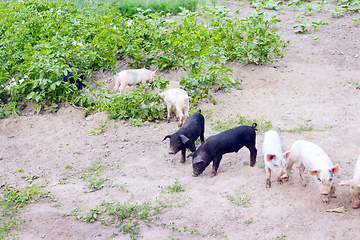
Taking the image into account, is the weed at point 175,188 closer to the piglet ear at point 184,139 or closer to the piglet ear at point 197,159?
the piglet ear at point 197,159

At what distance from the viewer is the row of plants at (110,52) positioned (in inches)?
311

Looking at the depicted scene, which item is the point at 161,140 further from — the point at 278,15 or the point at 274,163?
the point at 278,15

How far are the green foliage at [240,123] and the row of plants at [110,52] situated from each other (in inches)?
37.0

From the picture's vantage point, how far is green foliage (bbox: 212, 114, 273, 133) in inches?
272

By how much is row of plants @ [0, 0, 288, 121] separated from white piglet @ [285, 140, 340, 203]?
10.4 ft

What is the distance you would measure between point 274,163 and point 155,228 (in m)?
1.81

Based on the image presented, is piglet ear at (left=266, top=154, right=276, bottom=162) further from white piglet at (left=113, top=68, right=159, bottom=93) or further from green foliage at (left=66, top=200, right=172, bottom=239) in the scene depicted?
white piglet at (left=113, top=68, right=159, bottom=93)

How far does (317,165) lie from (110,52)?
253 inches

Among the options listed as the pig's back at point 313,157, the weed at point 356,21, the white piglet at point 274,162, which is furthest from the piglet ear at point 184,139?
the weed at point 356,21

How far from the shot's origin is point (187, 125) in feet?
20.4

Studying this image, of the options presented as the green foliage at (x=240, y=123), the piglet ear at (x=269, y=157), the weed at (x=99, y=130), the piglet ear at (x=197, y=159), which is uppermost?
the piglet ear at (x=269, y=157)

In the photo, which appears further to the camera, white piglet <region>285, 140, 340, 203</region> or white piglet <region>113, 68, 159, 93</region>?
white piglet <region>113, 68, 159, 93</region>

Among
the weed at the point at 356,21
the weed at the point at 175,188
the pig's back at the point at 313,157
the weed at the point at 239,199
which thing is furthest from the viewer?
the weed at the point at 356,21

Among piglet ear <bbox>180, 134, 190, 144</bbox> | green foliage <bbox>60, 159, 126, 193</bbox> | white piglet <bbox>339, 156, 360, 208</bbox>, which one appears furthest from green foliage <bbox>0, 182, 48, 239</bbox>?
white piglet <bbox>339, 156, 360, 208</bbox>
